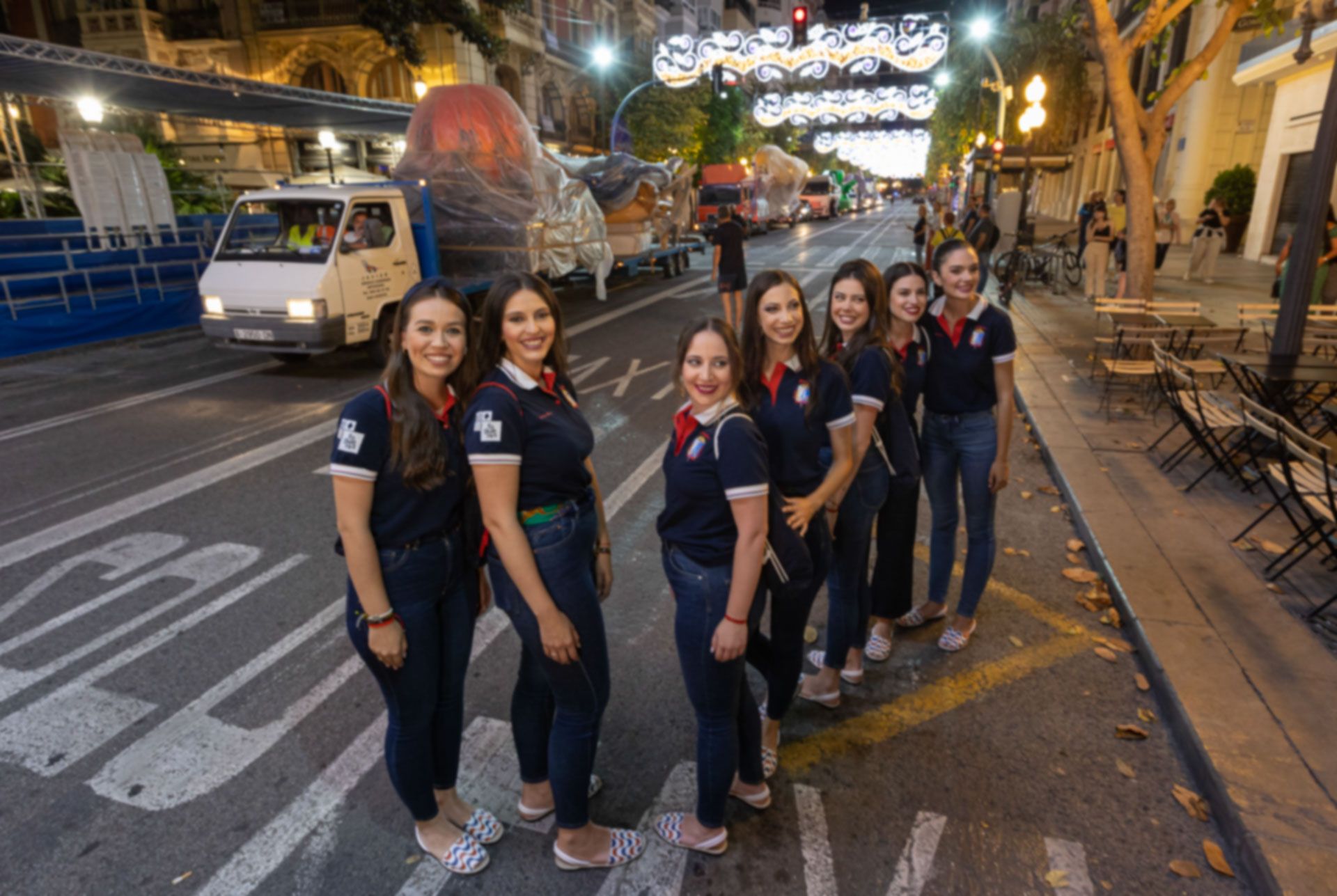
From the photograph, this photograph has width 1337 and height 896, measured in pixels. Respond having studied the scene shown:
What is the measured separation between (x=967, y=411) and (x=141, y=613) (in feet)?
15.6

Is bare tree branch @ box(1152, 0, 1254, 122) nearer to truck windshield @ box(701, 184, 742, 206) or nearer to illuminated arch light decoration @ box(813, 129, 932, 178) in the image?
truck windshield @ box(701, 184, 742, 206)

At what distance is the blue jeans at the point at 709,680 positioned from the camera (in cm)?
238

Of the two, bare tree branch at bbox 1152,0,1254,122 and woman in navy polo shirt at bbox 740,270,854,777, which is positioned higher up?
bare tree branch at bbox 1152,0,1254,122

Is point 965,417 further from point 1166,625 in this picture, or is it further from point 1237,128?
point 1237,128

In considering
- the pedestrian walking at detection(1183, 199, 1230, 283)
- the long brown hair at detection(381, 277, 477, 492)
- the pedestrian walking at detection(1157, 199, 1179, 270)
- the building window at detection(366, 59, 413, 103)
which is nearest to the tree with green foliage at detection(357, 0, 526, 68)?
the building window at detection(366, 59, 413, 103)

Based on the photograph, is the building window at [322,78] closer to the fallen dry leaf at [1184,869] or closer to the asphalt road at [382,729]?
the asphalt road at [382,729]

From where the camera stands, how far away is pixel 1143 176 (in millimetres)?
9258

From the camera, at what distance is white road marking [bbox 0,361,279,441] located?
794 centimetres

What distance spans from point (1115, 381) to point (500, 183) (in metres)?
9.90

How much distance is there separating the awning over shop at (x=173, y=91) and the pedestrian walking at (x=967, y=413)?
14004 mm

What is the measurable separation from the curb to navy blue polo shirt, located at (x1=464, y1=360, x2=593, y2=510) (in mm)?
2668

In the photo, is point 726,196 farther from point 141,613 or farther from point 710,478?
point 710,478

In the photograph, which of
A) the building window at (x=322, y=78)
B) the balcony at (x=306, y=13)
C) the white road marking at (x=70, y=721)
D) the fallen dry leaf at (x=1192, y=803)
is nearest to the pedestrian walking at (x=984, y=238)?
the fallen dry leaf at (x=1192, y=803)

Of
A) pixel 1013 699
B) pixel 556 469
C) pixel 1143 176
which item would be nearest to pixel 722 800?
pixel 556 469
